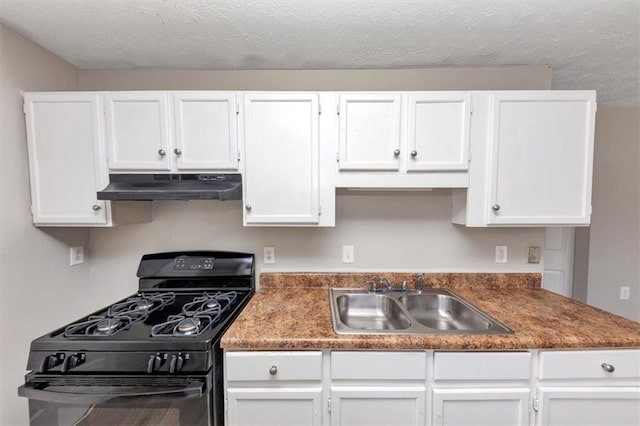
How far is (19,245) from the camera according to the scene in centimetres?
141

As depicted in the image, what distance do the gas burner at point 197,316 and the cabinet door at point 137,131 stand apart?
796mm

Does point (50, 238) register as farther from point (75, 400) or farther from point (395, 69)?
point (395, 69)

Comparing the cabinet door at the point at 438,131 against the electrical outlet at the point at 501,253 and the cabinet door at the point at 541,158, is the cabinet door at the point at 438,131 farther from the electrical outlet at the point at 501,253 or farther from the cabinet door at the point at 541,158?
the electrical outlet at the point at 501,253

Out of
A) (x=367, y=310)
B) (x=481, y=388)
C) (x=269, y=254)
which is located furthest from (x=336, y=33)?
(x=481, y=388)

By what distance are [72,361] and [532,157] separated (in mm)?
2419

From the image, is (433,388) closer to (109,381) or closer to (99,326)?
(109,381)

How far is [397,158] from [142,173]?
56.7 inches

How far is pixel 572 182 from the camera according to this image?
4.82ft

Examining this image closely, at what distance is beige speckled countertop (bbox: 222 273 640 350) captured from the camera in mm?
1122

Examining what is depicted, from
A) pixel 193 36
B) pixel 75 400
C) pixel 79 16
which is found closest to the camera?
pixel 75 400

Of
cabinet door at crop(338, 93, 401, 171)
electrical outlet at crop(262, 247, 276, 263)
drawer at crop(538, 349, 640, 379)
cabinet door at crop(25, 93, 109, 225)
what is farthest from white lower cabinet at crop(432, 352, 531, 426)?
cabinet door at crop(25, 93, 109, 225)

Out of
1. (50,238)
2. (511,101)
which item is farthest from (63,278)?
(511,101)

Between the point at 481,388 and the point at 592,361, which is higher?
the point at 592,361

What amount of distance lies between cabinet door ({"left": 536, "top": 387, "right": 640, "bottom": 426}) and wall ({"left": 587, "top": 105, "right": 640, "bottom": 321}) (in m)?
1.69
